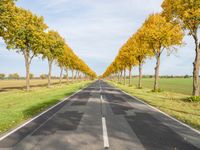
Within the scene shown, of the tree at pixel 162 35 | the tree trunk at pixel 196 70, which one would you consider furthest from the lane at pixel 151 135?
the tree at pixel 162 35

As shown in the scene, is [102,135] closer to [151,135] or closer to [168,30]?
[151,135]

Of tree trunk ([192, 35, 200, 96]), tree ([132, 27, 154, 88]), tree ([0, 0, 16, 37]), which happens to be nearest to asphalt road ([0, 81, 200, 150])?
Result: tree trunk ([192, 35, 200, 96])

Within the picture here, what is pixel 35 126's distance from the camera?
1026cm

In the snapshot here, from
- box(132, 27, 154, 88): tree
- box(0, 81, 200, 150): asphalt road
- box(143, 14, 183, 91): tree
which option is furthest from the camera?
box(132, 27, 154, 88): tree

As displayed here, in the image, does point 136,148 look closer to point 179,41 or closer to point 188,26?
point 188,26

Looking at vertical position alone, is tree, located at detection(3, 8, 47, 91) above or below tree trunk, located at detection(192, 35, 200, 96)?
above

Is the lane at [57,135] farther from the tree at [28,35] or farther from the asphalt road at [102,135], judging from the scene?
the tree at [28,35]

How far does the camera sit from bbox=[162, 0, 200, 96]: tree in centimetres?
2114

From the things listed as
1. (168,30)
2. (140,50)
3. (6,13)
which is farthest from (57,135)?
(140,50)

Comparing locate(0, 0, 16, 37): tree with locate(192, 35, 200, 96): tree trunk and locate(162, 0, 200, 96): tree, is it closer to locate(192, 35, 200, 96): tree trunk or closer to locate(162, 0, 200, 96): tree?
locate(162, 0, 200, 96): tree

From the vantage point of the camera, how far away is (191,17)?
21.6 metres

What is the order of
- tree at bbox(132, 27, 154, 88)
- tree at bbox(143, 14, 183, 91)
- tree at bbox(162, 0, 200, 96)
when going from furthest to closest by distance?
tree at bbox(132, 27, 154, 88)
tree at bbox(143, 14, 183, 91)
tree at bbox(162, 0, 200, 96)

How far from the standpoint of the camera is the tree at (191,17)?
69.4ft

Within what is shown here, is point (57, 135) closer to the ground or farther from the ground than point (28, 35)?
closer to the ground
